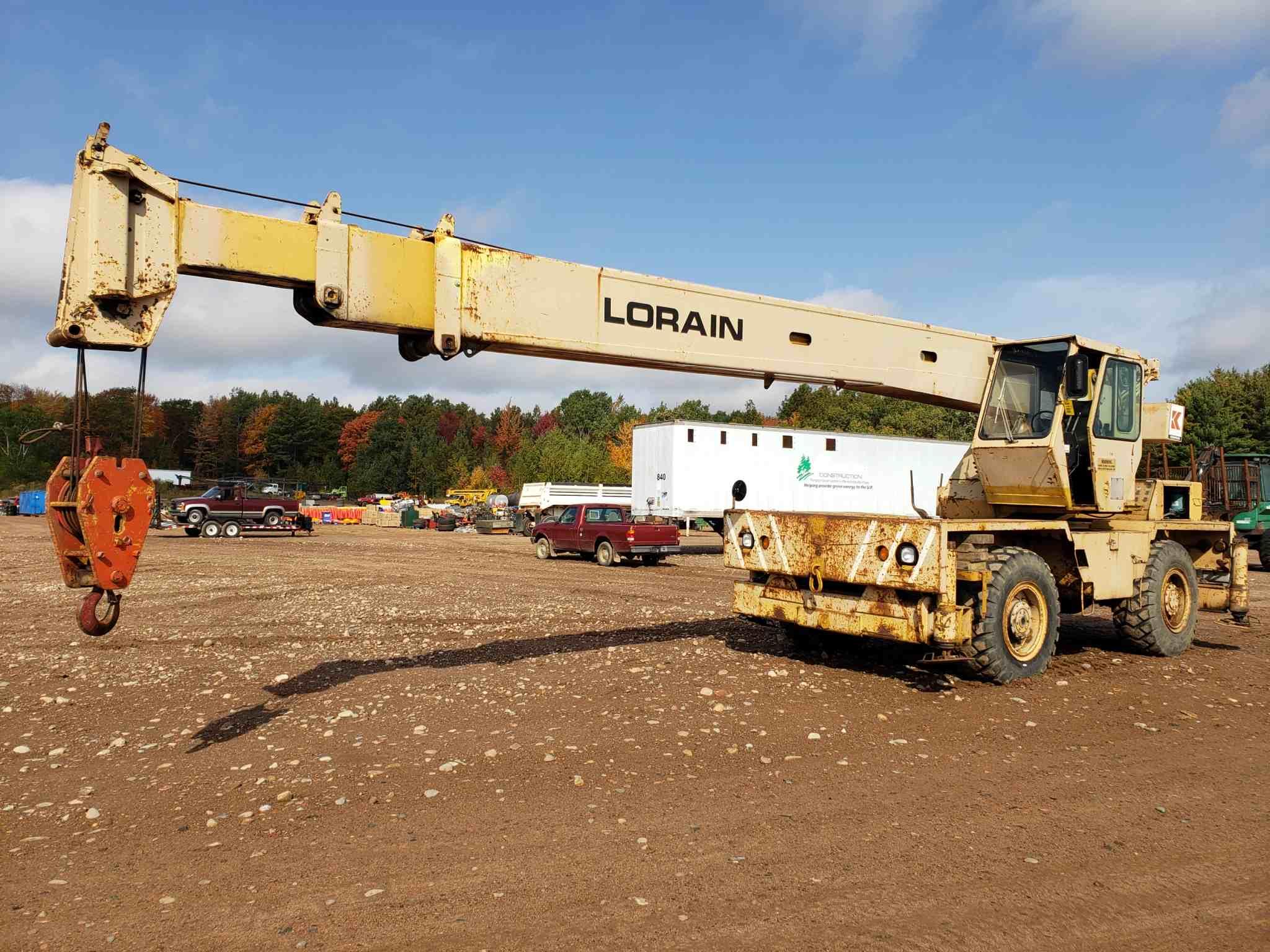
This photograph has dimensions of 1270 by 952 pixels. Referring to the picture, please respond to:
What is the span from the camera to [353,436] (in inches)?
4493

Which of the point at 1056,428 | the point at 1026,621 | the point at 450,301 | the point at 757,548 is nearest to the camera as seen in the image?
the point at 450,301

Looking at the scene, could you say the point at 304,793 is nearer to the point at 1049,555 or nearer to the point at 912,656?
the point at 912,656

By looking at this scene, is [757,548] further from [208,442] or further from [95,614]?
[208,442]

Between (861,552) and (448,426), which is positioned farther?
(448,426)

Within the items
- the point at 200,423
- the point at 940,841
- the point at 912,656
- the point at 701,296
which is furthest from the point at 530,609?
the point at 200,423

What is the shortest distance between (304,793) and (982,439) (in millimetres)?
7425

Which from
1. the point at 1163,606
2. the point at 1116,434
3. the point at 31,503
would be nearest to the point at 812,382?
the point at 1116,434

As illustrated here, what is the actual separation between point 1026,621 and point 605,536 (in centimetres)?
1648

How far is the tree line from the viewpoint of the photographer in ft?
160

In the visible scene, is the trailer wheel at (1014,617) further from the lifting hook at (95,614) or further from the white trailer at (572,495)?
the white trailer at (572,495)

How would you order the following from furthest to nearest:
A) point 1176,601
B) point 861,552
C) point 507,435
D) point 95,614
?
point 507,435, point 1176,601, point 861,552, point 95,614

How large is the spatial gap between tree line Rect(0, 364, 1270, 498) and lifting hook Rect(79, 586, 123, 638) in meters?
46.0

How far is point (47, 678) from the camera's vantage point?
27.3 feet

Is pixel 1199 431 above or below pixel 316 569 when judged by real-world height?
above
